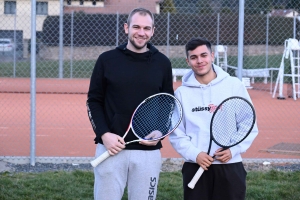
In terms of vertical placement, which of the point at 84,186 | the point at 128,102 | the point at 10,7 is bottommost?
the point at 84,186

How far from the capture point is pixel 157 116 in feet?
13.2

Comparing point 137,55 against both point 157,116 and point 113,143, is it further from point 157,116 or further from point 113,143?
point 113,143

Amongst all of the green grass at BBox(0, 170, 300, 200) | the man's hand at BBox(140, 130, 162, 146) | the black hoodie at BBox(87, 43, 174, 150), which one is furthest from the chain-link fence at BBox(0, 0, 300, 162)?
the man's hand at BBox(140, 130, 162, 146)

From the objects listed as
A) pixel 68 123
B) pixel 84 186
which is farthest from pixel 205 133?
pixel 68 123

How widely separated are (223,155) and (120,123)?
725 millimetres

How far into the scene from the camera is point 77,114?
1322cm

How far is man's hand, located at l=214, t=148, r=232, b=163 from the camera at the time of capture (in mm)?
3805

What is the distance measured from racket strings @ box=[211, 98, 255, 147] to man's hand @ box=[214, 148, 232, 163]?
0.05 meters

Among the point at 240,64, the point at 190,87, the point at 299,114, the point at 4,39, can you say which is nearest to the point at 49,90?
the point at 4,39

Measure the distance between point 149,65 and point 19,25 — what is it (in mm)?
19951

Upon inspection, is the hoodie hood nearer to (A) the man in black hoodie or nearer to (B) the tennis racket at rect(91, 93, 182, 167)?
(A) the man in black hoodie

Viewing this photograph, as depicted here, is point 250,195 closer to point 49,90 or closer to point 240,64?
point 240,64

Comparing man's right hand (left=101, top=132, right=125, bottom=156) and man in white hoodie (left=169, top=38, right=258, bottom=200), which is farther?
man in white hoodie (left=169, top=38, right=258, bottom=200)

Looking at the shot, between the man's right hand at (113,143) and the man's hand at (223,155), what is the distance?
2.11 ft
